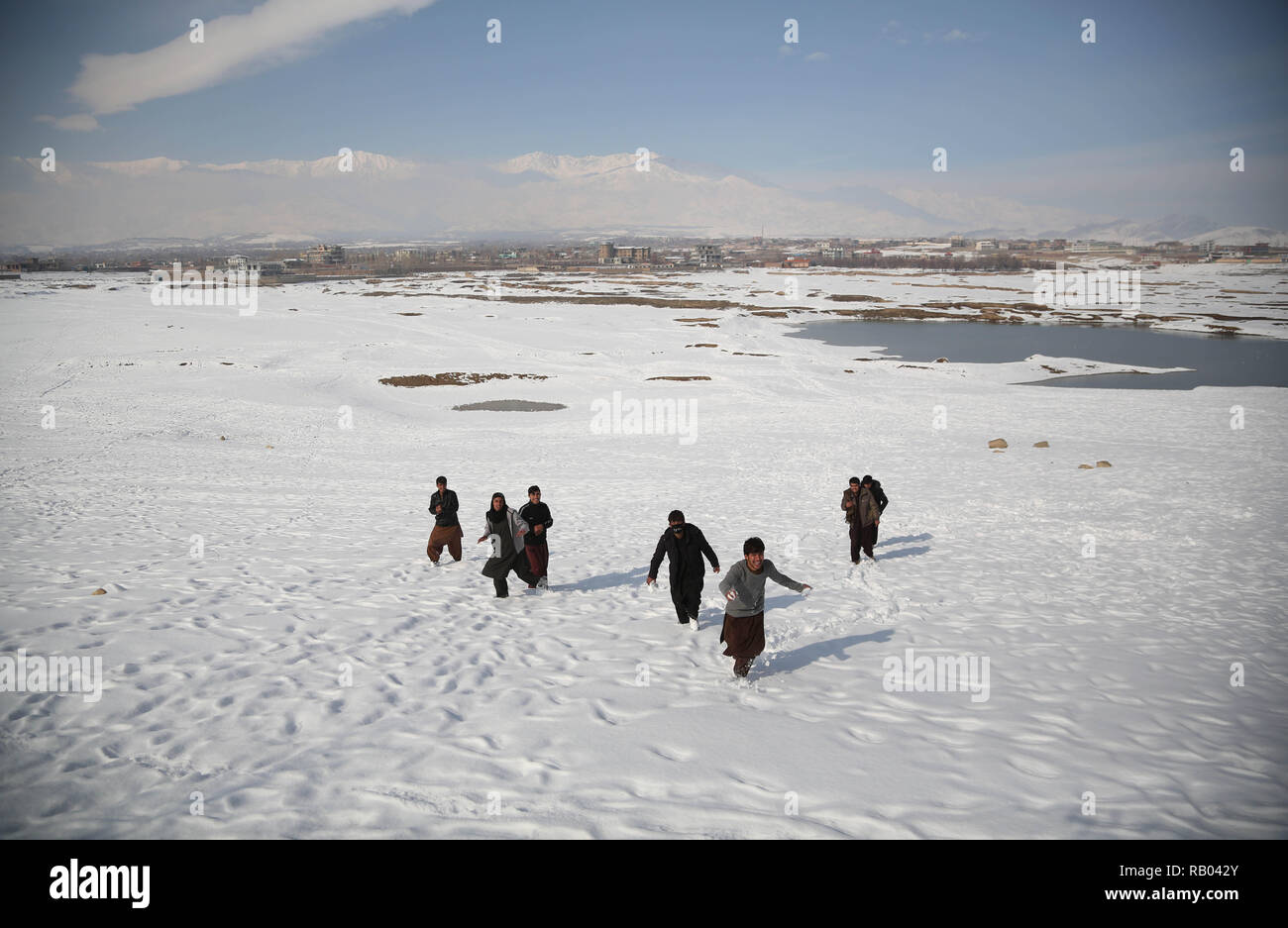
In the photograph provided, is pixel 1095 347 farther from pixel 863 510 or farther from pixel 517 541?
pixel 517 541

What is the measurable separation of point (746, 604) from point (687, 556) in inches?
68.6

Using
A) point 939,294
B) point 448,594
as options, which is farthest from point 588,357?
point 939,294

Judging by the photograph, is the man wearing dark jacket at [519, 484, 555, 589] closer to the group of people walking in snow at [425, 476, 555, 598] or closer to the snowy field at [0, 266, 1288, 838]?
the group of people walking in snow at [425, 476, 555, 598]

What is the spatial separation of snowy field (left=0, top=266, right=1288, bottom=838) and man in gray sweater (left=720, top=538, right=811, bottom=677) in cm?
48

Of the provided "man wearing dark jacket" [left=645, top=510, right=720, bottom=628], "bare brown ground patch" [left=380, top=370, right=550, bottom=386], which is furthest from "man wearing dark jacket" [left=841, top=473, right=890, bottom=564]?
"bare brown ground patch" [left=380, top=370, right=550, bottom=386]

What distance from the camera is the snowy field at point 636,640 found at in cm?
560

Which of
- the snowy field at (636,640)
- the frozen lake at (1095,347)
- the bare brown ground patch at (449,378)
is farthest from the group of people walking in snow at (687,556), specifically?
the frozen lake at (1095,347)

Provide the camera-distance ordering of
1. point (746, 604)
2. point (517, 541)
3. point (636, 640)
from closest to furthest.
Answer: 1. point (746, 604)
2. point (636, 640)
3. point (517, 541)

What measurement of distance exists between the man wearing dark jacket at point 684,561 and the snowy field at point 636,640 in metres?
0.39

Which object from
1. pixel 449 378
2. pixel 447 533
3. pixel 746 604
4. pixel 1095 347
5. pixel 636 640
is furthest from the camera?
pixel 1095 347

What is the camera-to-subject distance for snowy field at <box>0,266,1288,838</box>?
560 centimetres

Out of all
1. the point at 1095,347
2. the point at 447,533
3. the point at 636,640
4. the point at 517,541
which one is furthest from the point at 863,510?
the point at 1095,347

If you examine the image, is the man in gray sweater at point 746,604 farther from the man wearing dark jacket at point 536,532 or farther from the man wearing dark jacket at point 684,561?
the man wearing dark jacket at point 536,532

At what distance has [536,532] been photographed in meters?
10.6
